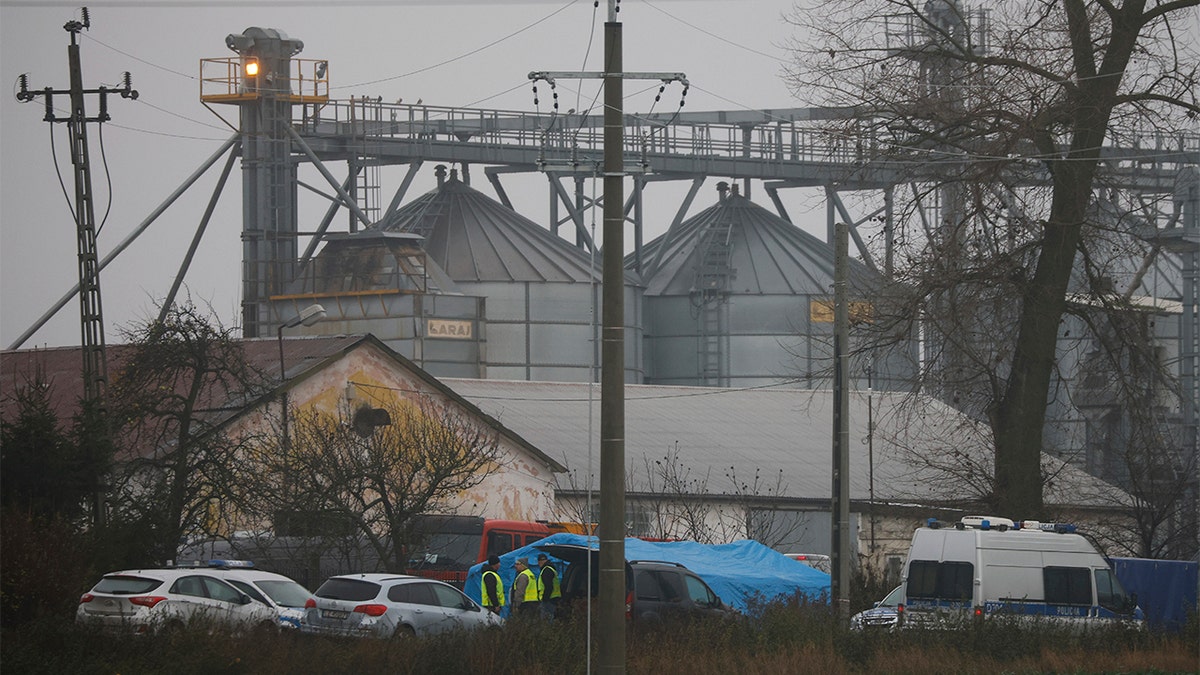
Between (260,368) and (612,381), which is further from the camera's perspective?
(260,368)

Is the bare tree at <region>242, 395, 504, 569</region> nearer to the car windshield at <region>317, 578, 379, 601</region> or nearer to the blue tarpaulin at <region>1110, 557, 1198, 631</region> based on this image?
the car windshield at <region>317, 578, 379, 601</region>

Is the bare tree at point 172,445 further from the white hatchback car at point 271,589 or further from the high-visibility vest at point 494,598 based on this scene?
the high-visibility vest at point 494,598

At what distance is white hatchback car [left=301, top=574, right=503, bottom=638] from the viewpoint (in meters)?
23.3

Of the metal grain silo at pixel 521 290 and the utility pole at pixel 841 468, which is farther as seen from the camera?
the metal grain silo at pixel 521 290

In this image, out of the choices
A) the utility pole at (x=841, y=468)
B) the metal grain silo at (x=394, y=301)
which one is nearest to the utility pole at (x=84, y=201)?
the utility pole at (x=841, y=468)

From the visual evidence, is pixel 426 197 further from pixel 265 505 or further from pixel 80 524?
pixel 80 524

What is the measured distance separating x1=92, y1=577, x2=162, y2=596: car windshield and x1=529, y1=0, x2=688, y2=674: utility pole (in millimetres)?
8306

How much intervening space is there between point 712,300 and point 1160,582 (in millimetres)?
34540

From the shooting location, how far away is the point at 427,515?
111 ft

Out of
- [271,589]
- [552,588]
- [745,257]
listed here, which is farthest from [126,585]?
[745,257]

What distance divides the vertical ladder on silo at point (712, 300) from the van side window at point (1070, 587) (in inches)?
1511

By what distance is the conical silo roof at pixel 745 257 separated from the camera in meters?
64.1

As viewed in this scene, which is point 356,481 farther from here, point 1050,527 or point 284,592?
point 1050,527

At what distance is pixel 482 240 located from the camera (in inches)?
2393
